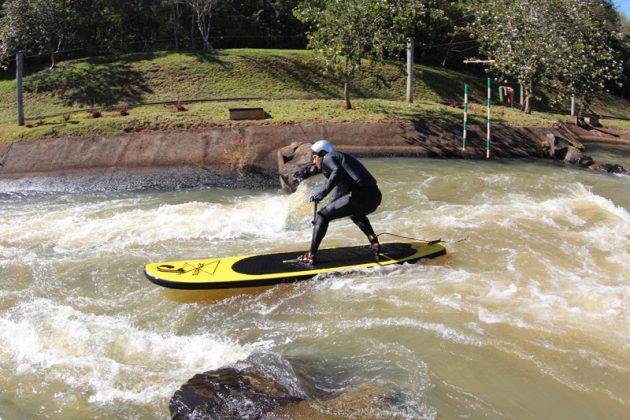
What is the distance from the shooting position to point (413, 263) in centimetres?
804

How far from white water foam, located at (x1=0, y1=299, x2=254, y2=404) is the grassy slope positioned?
935 cm

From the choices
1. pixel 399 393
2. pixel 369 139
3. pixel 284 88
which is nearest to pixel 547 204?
pixel 369 139

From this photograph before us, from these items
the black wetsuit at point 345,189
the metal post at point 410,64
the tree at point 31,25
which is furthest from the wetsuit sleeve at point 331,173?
the tree at point 31,25

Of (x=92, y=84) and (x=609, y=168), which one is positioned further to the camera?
(x=92, y=84)

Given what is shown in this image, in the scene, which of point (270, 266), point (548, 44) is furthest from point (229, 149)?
point (548, 44)

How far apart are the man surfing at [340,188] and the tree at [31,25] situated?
1695 centimetres

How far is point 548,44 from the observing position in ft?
60.4

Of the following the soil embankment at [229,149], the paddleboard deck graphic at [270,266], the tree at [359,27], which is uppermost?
the tree at [359,27]

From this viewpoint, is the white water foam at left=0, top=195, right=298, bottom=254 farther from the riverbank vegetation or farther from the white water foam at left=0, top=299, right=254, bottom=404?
the riverbank vegetation

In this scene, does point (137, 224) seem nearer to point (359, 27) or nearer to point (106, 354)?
point (106, 354)

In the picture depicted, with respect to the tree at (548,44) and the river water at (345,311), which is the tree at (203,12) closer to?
the tree at (548,44)

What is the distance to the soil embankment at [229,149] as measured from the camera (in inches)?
543

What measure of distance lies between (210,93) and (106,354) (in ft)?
50.8

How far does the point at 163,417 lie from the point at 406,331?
264 cm
